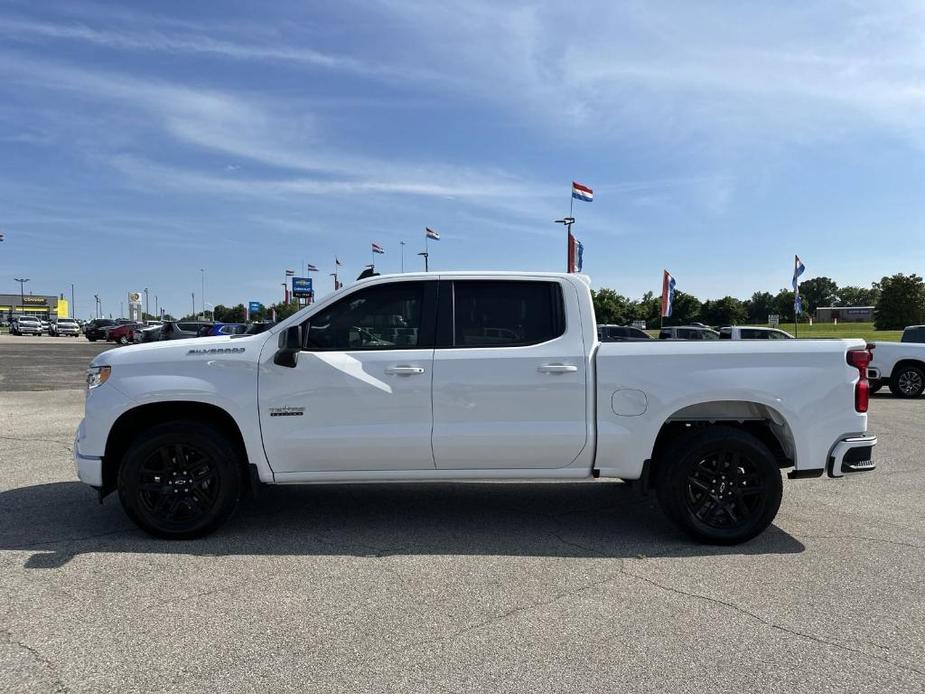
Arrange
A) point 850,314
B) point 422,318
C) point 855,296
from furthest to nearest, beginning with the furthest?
point 855,296 → point 850,314 → point 422,318

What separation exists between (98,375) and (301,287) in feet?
289

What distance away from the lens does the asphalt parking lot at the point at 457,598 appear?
3020 mm

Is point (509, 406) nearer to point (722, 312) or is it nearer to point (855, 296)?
point (722, 312)

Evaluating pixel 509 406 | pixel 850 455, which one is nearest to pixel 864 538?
pixel 850 455

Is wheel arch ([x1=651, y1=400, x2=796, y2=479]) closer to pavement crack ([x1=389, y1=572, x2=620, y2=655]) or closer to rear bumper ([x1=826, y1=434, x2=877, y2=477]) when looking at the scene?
rear bumper ([x1=826, y1=434, x2=877, y2=477])

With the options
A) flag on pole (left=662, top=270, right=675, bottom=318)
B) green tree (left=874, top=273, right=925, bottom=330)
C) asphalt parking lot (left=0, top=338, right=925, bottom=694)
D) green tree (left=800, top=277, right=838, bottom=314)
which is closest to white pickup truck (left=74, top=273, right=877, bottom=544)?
asphalt parking lot (left=0, top=338, right=925, bottom=694)

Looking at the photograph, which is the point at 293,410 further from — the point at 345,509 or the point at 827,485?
the point at 827,485

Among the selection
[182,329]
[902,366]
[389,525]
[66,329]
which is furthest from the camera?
[66,329]

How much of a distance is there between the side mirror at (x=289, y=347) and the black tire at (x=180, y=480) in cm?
70

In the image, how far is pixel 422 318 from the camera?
4.88 metres

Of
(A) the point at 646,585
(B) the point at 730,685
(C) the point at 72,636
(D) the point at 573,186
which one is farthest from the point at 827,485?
(D) the point at 573,186

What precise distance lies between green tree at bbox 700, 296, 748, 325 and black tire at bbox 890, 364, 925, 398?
99.4 meters

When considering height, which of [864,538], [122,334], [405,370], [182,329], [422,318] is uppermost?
[422,318]

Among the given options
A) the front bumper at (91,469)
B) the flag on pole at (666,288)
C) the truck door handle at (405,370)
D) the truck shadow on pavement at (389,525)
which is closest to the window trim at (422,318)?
the truck door handle at (405,370)
